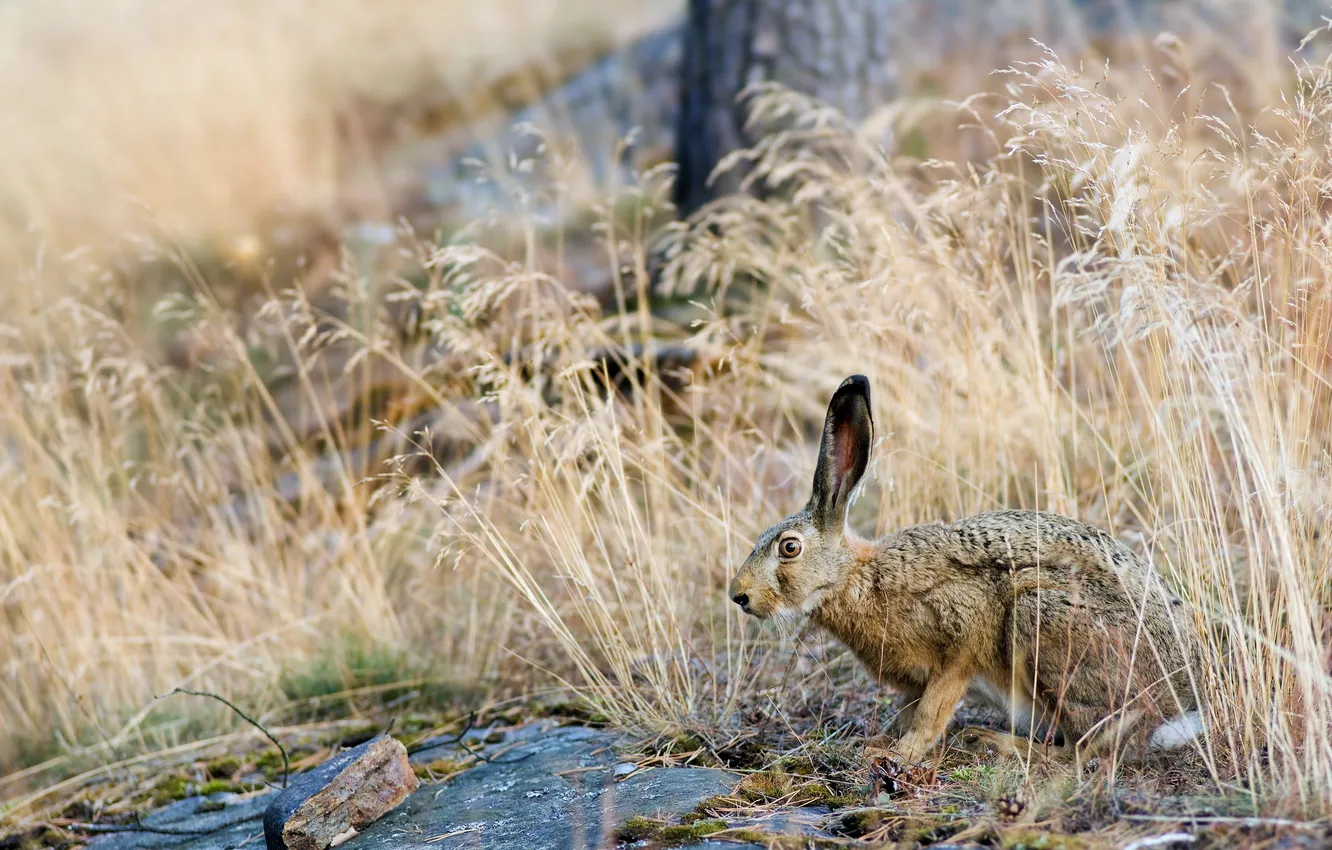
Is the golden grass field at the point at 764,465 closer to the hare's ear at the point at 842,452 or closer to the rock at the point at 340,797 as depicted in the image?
the hare's ear at the point at 842,452

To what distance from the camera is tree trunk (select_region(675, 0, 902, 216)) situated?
25.7 ft

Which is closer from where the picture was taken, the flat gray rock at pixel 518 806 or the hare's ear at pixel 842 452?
the flat gray rock at pixel 518 806

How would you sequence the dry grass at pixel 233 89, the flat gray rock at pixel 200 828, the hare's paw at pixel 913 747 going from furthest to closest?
the dry grass at pixel 233 89
the flat gray rock at pixel 200 828
the hare's paw at pixel 913 747

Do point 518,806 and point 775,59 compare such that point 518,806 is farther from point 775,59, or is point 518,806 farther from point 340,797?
point 775,59

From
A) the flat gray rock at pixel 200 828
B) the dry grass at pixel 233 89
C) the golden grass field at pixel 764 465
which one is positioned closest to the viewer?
the golden grass field at pixel 764 465

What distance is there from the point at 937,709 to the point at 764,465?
1.65m

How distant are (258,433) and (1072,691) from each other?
442 cm

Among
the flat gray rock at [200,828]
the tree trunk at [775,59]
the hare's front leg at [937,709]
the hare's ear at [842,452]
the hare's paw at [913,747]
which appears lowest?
the flat gray rock at [200,828]

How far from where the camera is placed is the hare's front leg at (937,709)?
347 cm

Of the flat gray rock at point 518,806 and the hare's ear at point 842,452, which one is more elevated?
the hare's ear at point 842,452

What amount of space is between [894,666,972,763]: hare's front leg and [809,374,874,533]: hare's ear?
572 mm

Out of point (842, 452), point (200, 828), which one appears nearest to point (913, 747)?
point (842, 452)

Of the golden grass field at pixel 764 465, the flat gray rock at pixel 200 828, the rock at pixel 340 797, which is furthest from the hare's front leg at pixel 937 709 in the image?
the flat gray rock at pixel 200 828

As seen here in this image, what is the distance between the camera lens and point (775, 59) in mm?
7848
